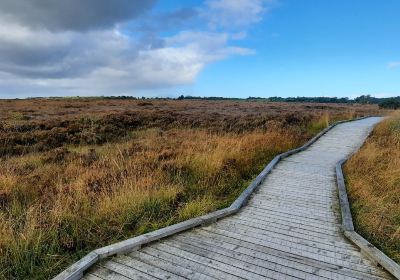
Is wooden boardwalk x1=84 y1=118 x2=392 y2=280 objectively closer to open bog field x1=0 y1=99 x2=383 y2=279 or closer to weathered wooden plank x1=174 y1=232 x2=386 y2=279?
weathered wooden plank x1=174 y1=232 x2=386 y2=279

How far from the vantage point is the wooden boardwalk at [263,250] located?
429 centimetres

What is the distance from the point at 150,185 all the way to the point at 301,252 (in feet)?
11.6

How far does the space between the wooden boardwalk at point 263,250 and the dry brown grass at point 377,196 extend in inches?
18.8

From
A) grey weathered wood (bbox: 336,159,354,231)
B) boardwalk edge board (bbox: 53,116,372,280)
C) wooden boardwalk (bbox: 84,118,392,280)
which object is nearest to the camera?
boardwalk edge board (bbox: 53,116,372,280)

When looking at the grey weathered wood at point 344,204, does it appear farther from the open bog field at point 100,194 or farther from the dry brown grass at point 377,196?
the open bog field at point 100,194

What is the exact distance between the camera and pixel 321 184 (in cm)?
853

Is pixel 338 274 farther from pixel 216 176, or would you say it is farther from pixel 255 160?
pixel 255 160

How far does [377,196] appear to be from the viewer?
7.26 m

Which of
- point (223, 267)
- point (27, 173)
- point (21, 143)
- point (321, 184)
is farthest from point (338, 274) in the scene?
point (21, 143)

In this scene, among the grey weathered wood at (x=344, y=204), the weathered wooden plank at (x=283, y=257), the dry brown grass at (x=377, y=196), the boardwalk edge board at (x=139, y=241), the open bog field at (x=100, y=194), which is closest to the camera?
the boardwalk edge board at (x=139, y=241)

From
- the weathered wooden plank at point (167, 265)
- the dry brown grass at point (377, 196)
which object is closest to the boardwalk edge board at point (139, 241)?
the weathered wooden plank at point (167, 265)

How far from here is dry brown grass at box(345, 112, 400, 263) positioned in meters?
5.45

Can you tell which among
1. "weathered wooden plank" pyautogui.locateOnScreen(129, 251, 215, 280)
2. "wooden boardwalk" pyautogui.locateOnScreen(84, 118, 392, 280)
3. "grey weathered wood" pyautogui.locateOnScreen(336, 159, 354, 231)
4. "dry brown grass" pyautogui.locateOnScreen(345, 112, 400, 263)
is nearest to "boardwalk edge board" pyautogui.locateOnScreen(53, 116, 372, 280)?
"wooden boardwalk" pyautogui.locateOnScreen(84, 118, 392, 280)

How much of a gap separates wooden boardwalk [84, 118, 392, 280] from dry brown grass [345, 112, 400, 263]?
1.57 feet
